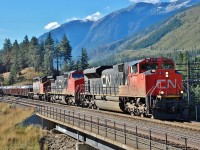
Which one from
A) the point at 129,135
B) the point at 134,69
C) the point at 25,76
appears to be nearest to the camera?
the point at 129,135

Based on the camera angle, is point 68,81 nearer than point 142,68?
No

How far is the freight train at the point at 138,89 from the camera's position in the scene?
21.5 m

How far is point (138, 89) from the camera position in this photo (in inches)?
912

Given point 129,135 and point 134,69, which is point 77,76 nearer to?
point 134,69

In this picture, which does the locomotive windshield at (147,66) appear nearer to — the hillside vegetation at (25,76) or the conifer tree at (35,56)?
the hillside vegetation at (25,76)

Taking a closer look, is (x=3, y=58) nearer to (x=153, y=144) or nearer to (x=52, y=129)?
(x=52, y=129)

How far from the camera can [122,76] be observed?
26297mm

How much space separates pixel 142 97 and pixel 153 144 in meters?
9.67

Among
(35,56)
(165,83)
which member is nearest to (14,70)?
(35,56)

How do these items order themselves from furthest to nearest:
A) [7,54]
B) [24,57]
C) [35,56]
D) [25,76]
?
[7,54] → [24,57] → [25,76] → [35,56]

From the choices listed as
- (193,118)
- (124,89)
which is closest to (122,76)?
(124,89)

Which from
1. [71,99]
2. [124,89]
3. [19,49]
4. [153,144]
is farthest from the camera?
[19,49]

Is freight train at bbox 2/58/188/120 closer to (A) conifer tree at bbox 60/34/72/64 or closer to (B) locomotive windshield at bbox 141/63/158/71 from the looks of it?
(B) locomotive windshield at bbox 141/63/158/71

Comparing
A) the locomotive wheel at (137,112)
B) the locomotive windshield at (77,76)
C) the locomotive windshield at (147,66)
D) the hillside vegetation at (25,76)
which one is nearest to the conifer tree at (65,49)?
the hillside vegetation at (25,76)
